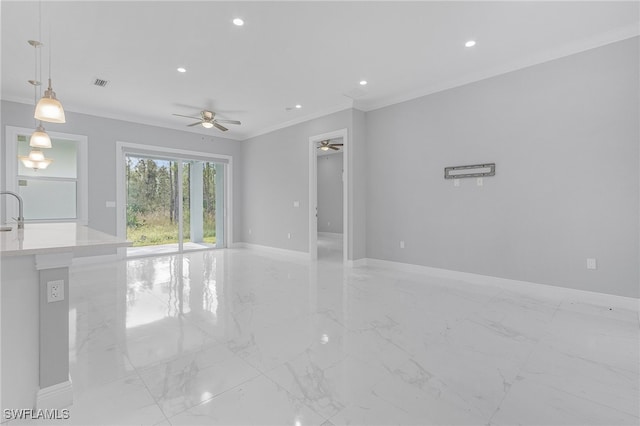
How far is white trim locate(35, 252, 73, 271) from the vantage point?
5.01 ft

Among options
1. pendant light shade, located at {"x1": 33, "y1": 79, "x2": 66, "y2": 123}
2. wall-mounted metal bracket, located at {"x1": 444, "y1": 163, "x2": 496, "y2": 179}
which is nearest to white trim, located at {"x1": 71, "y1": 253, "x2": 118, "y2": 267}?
pendant light shade, located at {"x1": 33, "y1": 79, "x2": 66, "y2": 123}

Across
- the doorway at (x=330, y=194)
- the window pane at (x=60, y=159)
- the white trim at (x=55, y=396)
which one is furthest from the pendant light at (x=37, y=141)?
the doorway at (x=330, y=194)

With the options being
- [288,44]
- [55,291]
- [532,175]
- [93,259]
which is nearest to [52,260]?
[55,291]

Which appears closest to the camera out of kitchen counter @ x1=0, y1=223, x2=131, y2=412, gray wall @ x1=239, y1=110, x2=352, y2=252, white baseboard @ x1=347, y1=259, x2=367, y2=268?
kitchen counter @ x1=0, y1=223, x2=131, y2=412

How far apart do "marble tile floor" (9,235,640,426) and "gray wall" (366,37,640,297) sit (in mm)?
498

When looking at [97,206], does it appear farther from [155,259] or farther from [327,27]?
[327,27]

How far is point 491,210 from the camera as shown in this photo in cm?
409

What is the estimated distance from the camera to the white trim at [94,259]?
17.8 ft

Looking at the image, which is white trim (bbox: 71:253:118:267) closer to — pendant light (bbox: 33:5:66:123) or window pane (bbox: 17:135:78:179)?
window pane (bbox: 17:135:78:179)

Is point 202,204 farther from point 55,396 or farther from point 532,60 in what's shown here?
point 532,60

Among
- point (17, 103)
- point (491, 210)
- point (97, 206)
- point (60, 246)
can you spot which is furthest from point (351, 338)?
point (17, 103)

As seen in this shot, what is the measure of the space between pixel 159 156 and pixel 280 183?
8.94 feet

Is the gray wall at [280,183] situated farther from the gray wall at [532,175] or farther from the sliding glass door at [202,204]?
the gray wall at [532,175]

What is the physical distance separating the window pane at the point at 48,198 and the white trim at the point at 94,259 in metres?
0.80
